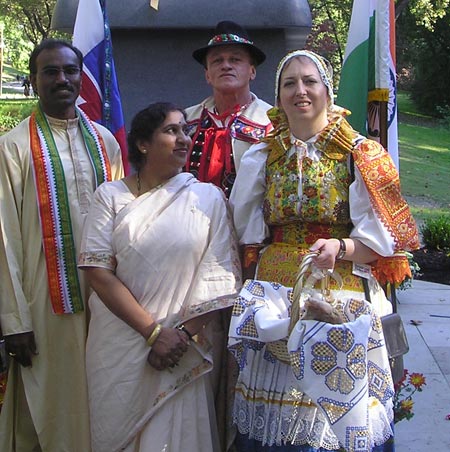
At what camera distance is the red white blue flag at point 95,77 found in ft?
13.3

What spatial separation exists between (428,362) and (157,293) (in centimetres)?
297

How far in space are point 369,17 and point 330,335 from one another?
6.53 ft

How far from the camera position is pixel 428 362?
517cm

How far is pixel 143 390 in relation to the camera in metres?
2.82

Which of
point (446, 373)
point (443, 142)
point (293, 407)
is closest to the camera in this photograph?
point (293, 407)

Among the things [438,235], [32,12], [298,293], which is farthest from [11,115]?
[298,293]

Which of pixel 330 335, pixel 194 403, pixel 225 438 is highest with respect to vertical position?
pixel 330 335

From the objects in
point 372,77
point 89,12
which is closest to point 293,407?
point 372,77

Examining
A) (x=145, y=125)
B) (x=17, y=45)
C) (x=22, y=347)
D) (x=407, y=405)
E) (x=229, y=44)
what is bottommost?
(x=407, y=405)

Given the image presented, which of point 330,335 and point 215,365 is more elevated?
point 330,335

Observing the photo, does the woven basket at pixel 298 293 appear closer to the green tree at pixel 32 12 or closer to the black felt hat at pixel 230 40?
the black felt hat at pixel 230 40

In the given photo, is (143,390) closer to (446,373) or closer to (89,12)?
(89,12)

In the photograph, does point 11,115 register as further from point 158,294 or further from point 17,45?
point 158,294

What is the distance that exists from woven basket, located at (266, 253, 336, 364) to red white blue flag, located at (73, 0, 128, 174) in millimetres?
1765
